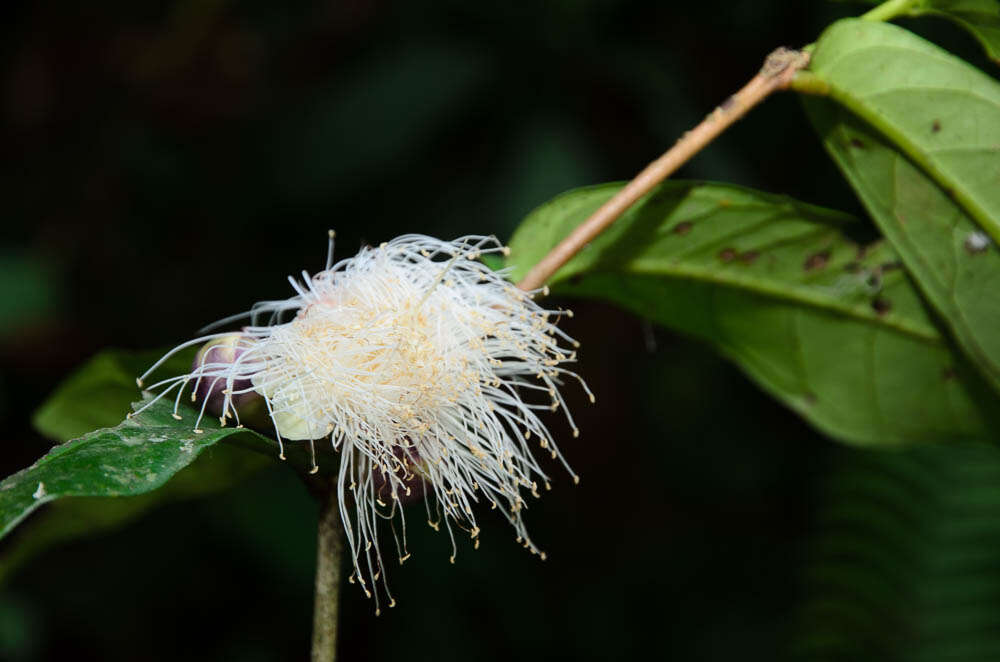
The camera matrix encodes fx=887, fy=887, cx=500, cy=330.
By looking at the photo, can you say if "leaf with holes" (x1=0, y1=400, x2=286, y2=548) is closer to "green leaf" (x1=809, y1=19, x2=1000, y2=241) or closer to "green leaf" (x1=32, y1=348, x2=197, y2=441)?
"green leaf" (x1=32, y1=348, x2=197, y2=441)

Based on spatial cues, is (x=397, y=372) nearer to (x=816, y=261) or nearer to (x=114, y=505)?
(x=114, y=505)

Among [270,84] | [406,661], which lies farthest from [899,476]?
[270,84]

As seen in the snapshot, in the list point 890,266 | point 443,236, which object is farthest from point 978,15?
point 443,236

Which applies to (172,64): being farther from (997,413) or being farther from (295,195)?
(997,413)

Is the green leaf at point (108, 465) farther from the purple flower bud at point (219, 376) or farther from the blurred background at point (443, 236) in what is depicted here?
the blurred background at point (443, 236)

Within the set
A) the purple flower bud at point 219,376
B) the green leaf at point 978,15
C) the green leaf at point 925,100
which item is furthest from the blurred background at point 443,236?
the purple flower bud at point 219,376

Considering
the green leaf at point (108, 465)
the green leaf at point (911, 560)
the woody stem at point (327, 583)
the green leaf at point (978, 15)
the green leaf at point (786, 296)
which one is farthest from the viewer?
the green leaf at point (911, 560)
